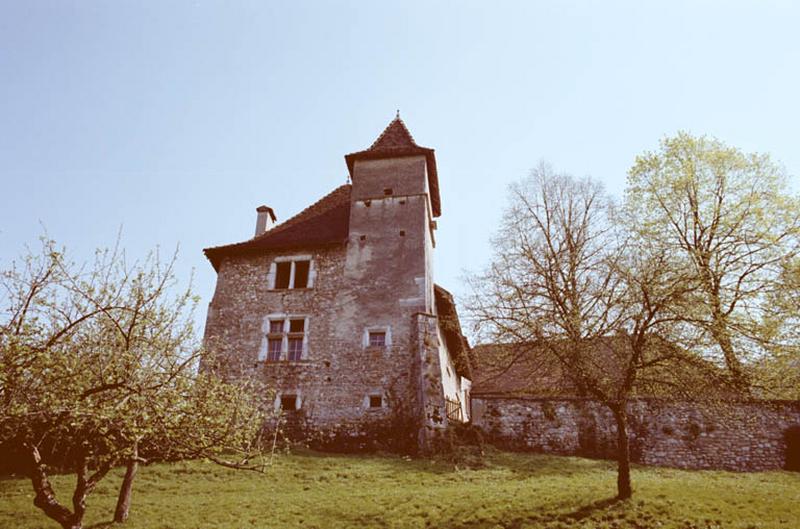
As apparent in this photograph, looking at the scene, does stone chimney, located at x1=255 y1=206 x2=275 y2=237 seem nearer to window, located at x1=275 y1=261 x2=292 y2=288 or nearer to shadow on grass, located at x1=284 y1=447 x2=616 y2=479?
window, located at x1=275 y1=261 x2=292 y2=288

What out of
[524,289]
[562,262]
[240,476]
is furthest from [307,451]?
[562,262]

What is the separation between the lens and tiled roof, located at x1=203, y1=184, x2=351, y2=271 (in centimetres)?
2031

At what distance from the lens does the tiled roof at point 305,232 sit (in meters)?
20.3

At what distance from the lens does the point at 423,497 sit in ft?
37.7

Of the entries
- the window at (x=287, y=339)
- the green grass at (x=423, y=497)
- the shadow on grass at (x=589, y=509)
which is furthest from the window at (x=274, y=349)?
the shadow on grass at (x=589, y=509)

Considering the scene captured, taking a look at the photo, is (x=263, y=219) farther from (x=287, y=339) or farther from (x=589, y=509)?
(x=589, y=509)

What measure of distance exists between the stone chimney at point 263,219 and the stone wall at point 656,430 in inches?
433

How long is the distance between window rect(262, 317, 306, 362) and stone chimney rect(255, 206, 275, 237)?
4.60m

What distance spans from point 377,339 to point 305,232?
5450mm

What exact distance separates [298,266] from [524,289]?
871 cm

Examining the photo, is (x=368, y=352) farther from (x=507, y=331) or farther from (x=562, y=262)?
(x=562, y=262)

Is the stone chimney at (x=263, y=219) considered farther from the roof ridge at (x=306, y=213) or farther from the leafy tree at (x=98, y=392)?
the leafy tree at (x=98, y=392)

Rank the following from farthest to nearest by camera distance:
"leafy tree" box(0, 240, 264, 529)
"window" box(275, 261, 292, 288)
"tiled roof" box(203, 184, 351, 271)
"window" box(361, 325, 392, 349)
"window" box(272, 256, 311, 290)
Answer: "tiled roof" box(203, 184, 351, 271), "window" box(275, 261, 292, 288), "window" box(272, 256, 311, 290), "window" box(361, 325, 392, 349), "leafy tree" box(0, 240, 264, 529)

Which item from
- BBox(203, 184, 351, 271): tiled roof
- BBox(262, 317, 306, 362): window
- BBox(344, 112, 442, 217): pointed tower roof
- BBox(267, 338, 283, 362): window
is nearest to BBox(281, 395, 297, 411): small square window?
BBox(262, 317, 306, 362): window
